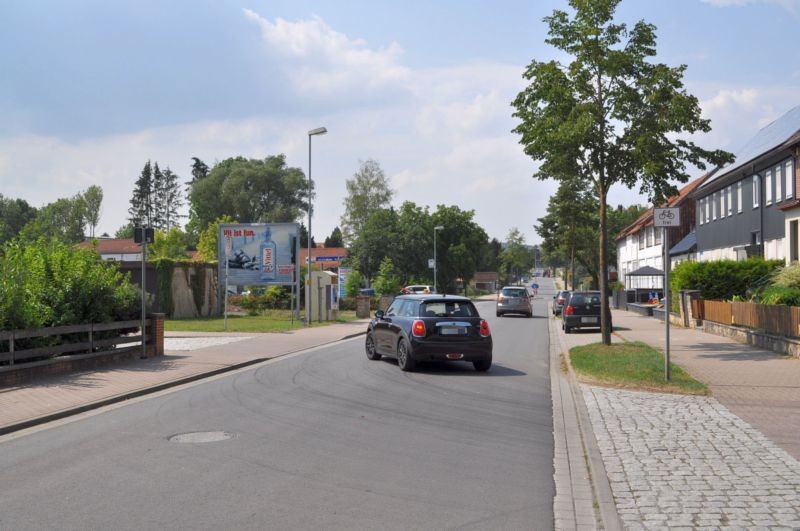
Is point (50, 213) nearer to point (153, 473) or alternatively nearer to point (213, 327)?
point (213, 327)

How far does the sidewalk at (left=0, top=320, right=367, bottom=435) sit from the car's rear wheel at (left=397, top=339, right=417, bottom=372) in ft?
11.5

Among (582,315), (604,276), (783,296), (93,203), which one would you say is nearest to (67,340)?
(604,276)

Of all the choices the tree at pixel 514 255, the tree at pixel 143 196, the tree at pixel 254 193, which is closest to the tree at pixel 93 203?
the tree at pixel 143 196

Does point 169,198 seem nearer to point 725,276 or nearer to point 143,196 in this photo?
point 143,196

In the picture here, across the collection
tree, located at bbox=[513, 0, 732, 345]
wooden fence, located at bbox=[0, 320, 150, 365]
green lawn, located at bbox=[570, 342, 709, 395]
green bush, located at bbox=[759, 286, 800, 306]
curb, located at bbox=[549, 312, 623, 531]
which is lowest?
curb, located at bbox=[549, 312, 623, 531]

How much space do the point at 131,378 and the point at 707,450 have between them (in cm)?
994

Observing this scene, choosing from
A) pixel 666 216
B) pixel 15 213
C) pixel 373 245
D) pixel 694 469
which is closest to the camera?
pixel 694 469

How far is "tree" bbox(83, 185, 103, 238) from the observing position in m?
114

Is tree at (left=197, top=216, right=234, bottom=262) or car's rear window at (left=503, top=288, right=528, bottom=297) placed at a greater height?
tree at (left=197, top=216, right=234, bottom=262)

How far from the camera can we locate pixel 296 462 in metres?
7.39

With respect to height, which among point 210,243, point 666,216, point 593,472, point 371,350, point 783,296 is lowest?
point 593,472

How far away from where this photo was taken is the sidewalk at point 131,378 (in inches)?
413

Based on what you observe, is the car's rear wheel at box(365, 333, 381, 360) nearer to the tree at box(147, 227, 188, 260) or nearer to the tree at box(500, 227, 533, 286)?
the tree at box(147, 227, 188, 260)

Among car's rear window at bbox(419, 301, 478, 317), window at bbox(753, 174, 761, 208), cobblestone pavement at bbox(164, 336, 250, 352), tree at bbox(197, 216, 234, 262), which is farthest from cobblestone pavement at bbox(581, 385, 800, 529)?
tree at bbox(197, 216, 234, 262)
